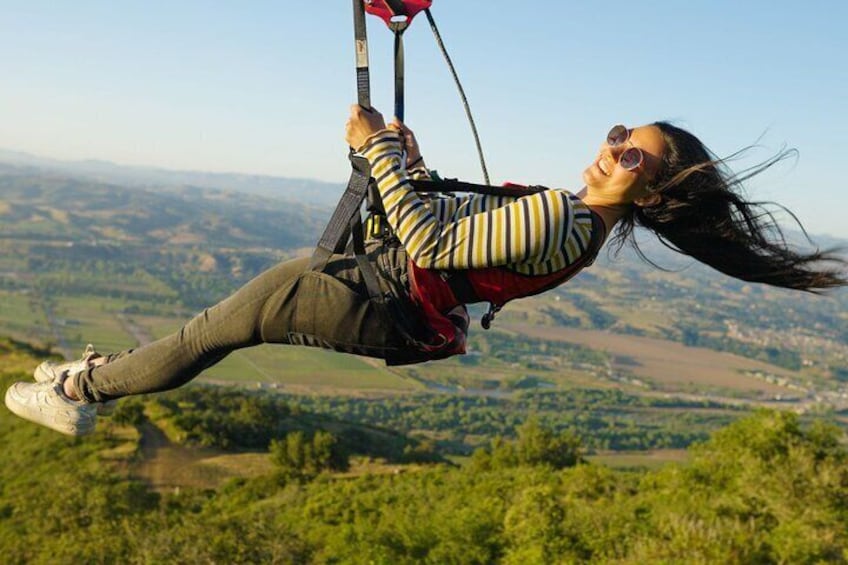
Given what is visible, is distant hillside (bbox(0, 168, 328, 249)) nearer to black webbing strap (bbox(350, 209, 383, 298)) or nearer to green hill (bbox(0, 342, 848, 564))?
green hill (bbox(0, 342, 848, 564))

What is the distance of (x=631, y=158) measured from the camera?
2.36 metres

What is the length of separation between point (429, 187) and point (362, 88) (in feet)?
1.33

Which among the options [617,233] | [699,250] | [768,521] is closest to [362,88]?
[617,233]

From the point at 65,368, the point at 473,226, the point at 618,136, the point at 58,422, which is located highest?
the point at 618,136

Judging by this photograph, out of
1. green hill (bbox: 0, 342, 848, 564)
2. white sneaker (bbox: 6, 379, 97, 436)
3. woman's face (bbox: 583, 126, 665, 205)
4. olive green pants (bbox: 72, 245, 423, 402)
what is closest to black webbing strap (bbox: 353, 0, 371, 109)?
olive green pants (bbox: 72, 245, 423, 402)

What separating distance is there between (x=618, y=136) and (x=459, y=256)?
2.60 ft

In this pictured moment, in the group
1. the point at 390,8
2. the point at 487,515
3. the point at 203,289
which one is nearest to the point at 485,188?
the point at 390,8

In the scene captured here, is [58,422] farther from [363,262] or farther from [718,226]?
[718,226]

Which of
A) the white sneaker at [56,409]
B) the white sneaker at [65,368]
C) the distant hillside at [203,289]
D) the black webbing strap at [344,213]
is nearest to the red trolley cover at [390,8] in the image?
the black webbing strap at [344,213]

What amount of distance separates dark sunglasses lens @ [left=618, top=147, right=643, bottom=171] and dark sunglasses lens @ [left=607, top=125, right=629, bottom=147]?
0.09m

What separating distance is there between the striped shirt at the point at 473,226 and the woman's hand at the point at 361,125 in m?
0.05

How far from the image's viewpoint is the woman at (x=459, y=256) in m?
2.13

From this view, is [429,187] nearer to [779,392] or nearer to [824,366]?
[779,392]

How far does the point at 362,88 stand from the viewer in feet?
7.45
